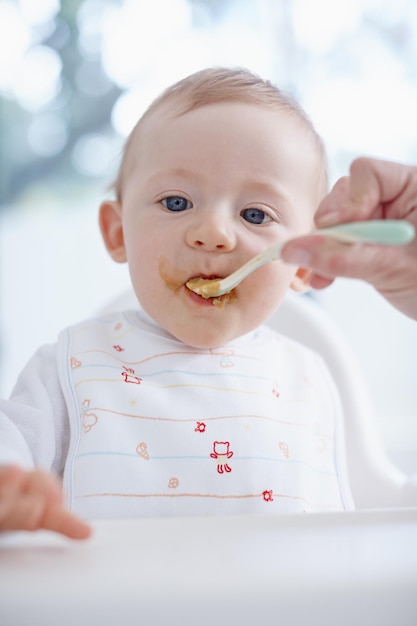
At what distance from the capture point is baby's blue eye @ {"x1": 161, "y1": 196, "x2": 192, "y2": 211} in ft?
3.10

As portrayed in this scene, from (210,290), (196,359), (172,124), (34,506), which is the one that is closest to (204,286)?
(210,290)

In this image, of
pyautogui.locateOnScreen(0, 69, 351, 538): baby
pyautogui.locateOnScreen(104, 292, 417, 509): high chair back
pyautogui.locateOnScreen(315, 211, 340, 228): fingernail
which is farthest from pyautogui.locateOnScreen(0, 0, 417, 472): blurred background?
pyautogui.locateOnScreen(315, 211, 340, 228): fingernail

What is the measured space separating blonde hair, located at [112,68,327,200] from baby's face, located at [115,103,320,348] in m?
0.02

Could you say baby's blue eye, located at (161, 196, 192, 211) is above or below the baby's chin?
above

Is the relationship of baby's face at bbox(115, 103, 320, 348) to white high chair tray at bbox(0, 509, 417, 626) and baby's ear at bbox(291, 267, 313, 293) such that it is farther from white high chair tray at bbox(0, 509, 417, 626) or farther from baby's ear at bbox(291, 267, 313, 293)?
white high chair tray at bbox(0, 509, 417, 626)

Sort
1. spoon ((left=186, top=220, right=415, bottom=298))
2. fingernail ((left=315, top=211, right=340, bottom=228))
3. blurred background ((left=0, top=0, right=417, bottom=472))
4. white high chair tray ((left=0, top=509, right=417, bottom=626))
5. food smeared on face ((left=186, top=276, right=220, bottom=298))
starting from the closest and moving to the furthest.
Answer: white high chair tray ((left=0, top=509, right=417, bottom=626)) → spoon ((left=186, top=220, right=415, bottom=298)) → fingernail ((left=315, top=211, right=340, bottom=228)) → food smeared on face ((left=186, top=276, right=220, bottom=298)) → blurred background ((left=0, top=0, right=417, bottom=472))

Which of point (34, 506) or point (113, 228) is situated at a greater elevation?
point (113, 228)

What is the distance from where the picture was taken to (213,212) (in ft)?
2.99

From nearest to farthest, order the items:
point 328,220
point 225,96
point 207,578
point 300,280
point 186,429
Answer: point 207,578 → point 328,220 → point 186,429 → point 225,96 → point 300,280

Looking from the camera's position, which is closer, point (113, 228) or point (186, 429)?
point (186, 429)

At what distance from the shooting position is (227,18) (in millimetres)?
2891

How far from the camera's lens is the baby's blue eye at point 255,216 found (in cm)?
95

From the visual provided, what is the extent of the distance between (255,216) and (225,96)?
16cm

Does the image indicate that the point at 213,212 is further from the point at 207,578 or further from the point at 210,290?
the point at 207,578
